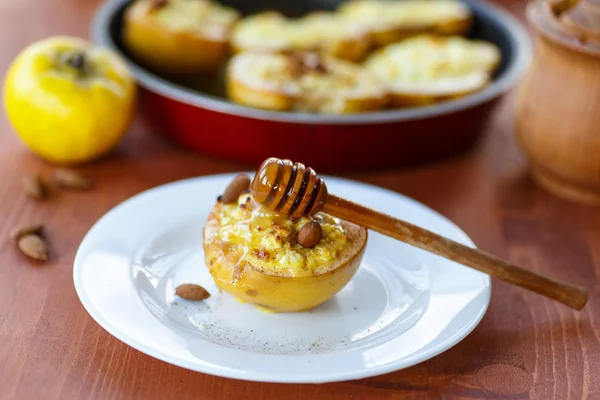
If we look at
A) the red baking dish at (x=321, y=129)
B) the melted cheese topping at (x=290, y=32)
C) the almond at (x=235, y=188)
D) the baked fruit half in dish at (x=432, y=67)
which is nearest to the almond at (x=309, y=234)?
the almond at (x=235, y=188)

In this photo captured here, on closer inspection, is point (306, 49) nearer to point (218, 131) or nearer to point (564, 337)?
point (218, 131)

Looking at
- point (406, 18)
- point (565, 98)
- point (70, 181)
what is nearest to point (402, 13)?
point (406, 18)

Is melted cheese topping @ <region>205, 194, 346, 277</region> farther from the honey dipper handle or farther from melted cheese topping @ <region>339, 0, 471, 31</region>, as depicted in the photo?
melted cheese topping @ <region>339, 0, 471, 31</region>

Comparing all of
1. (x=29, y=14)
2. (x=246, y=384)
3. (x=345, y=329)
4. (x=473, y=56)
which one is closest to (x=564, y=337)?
(x=345, y=329)

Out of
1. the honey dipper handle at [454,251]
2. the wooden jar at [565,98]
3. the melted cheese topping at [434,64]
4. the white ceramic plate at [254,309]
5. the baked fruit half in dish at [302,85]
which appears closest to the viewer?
the white ceramic plate at [254,309]

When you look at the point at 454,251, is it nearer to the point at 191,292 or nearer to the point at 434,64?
the point at 191,292

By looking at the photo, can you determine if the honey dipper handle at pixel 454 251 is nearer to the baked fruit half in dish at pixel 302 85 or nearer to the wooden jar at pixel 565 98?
the wooden jar at pixel 565 98

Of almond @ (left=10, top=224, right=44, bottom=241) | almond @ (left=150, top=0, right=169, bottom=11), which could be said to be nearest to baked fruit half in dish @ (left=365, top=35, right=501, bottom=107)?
almond @ (left=150, top=0, right=169, bottom=11)
